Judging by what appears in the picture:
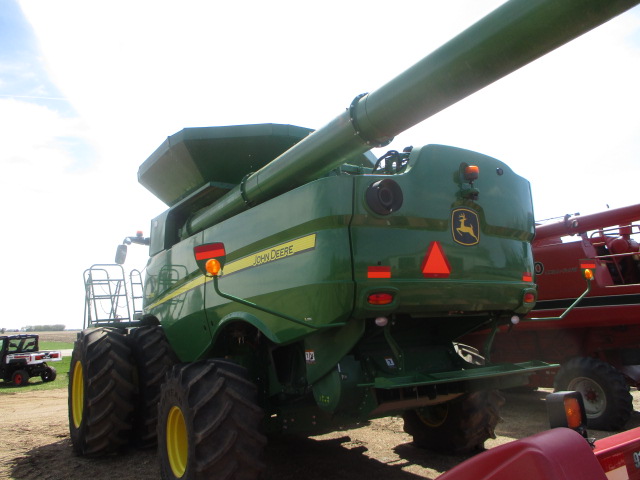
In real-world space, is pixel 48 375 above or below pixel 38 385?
above

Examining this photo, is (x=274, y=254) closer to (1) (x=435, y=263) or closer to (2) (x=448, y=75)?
(1) (x=435, y=263)

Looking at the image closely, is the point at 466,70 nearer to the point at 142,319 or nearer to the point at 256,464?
the point at 256,464

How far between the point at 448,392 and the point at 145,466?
10.2 feet

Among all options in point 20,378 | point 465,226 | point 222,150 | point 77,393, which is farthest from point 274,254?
point 20,378

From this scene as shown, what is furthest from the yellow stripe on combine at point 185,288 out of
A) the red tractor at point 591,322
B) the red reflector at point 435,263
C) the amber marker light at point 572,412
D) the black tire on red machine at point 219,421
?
the red tractor at point 591,322

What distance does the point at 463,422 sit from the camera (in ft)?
14.9

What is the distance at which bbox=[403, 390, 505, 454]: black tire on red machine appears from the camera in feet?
14.9

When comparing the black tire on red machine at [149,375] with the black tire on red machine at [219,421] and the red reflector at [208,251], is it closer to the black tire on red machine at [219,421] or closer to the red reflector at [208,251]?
the black tire on red machine at [219,421]

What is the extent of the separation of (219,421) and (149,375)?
7.21ft

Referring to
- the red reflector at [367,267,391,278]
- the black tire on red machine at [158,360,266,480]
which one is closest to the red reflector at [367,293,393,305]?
the red reflector at [367,267,391,278]

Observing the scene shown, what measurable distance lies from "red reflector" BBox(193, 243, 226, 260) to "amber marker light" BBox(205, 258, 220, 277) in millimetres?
39

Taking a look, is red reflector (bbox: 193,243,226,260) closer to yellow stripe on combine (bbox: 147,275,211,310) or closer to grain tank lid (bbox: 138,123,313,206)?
yellow stripe on combine (bbox: 147,275,211,310)

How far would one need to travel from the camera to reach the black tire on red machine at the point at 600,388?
6.25m

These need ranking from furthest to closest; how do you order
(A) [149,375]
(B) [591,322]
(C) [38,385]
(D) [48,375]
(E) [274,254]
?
(D) [48,375]
(C) [38,385]
(B) [591,322]
(A) [149,375]
(E) [274,254]
